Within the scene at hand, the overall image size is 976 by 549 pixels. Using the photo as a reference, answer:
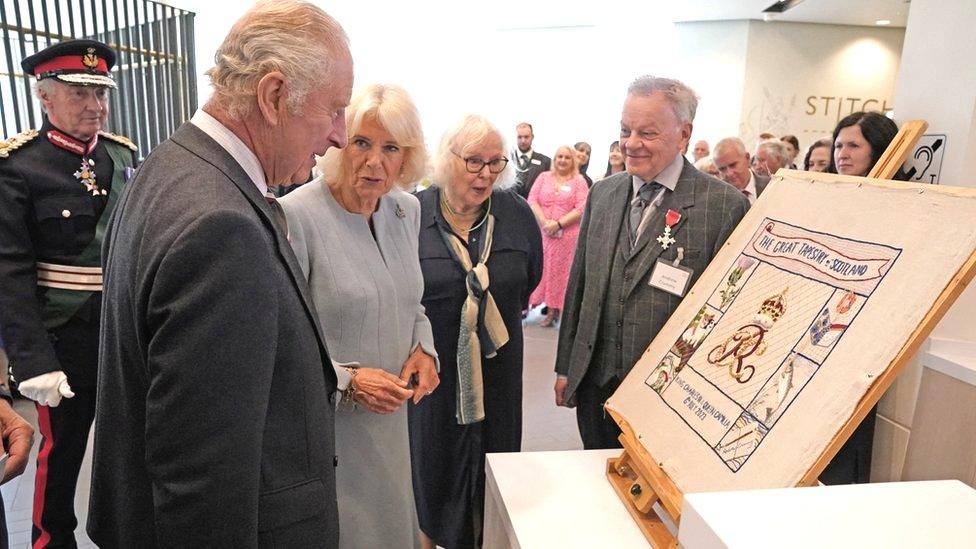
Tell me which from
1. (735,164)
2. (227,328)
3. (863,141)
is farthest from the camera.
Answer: (735,164)

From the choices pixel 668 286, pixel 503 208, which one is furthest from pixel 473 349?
pixel 668 286

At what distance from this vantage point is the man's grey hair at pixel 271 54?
785mm

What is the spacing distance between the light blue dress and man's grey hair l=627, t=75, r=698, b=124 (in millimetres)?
746

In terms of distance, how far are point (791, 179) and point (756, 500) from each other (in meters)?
0.71

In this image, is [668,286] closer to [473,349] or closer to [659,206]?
[659,206]

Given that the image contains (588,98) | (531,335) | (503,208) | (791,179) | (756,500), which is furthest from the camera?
(588,98)

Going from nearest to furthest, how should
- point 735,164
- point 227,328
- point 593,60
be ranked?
point 227,328 < point 735,164 < point 593,60

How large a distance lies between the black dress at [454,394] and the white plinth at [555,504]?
51 centimetres

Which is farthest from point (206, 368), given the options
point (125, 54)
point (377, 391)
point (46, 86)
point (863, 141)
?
point (125, 54)

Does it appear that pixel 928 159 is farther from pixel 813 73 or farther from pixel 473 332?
pixel 813 73

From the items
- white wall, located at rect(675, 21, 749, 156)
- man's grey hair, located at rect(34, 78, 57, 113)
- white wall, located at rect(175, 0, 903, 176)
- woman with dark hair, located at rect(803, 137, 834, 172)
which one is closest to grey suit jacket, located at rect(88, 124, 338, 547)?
man's grey hair, located at rect(34, 78, 57, 113)

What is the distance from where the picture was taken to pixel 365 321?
4.28ft

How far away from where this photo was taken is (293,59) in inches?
31.1

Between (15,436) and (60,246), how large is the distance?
899 millimetres
